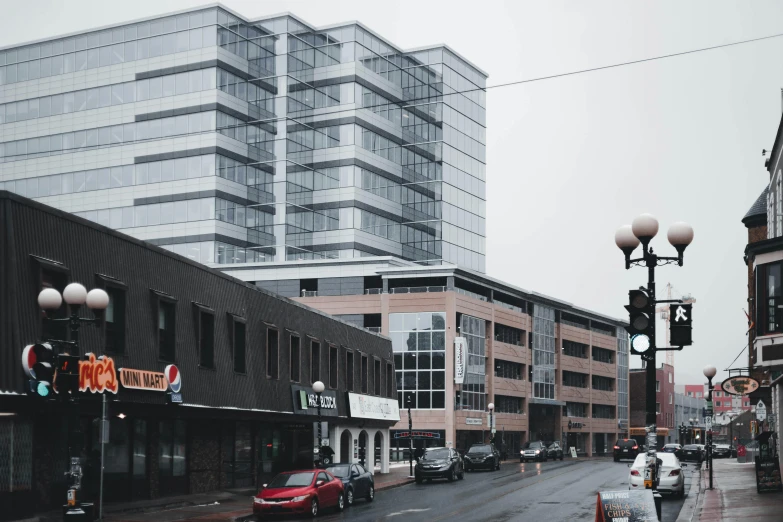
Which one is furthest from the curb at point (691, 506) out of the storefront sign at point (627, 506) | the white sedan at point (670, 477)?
the storefront sign at point (627, 506)

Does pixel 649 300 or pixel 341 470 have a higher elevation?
pixel 649 300

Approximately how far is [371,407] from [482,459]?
10969 mm

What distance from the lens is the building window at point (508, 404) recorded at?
97.7 meters

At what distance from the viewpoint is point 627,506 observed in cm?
1923

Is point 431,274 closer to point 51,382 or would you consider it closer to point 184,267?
point 184,267

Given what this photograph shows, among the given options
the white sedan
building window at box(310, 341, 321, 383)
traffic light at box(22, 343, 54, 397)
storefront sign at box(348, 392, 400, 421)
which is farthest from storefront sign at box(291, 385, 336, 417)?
traffic light at box(22, 343, 54, 397)

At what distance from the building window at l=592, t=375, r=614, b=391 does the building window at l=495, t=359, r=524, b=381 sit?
79.5 ft

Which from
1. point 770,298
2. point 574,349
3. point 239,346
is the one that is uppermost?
point 574,349

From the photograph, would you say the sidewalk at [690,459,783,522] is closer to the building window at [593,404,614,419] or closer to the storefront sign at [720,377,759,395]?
the storefront sign at [720,377,759,395]

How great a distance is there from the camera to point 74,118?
10419cm

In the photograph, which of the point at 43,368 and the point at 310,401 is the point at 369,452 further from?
the point at 43,368

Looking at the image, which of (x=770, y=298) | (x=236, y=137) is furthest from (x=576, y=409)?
(x=770, y=298)

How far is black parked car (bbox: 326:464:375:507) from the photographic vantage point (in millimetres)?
35250

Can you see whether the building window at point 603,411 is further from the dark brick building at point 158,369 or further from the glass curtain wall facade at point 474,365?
the dark brick building at point 158,369
